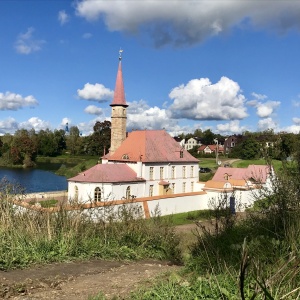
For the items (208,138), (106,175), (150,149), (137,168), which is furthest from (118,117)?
(208,138)

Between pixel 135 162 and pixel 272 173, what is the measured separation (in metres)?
27.1

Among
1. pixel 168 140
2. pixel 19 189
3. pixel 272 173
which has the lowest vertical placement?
pixel 19 189

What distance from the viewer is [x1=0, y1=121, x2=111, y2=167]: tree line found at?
263 feet

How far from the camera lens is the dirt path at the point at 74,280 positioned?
189 inches

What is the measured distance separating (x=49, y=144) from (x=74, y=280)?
325 feet

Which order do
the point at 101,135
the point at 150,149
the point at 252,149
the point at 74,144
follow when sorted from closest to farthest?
the point at 252,149
the point at 150,149
the point at 101,135
the point at 74,144

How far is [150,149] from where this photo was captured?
36.1 metres

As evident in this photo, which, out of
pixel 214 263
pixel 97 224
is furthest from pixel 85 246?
pixel 214 263

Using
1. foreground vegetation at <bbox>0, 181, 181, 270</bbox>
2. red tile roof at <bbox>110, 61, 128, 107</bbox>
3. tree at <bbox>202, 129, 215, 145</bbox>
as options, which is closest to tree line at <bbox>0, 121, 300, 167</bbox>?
tree at <bbox>202, 129, 215, 145</bbox>

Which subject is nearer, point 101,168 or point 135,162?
point 101,168

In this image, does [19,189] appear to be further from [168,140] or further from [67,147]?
[67,147]

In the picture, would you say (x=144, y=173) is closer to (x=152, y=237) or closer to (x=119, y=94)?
(x=119, y=94)

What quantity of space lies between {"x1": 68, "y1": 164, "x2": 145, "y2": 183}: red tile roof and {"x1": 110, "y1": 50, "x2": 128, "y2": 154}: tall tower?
8.50 metres

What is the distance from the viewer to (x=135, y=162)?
114 ft
